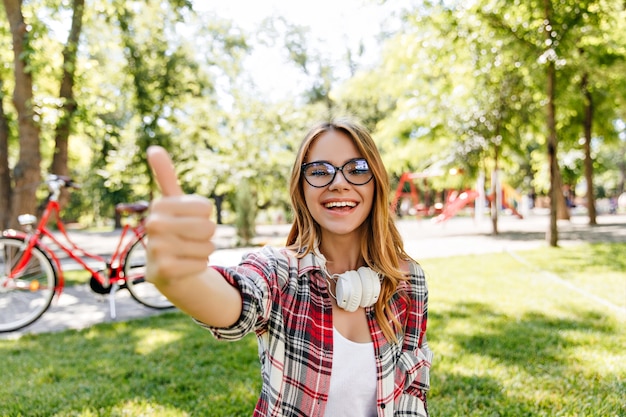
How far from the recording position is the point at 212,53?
17188 millimetres

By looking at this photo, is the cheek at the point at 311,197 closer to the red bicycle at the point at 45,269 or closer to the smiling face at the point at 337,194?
the smiling face at the point at 337,194

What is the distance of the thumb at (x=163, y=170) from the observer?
0.85 m

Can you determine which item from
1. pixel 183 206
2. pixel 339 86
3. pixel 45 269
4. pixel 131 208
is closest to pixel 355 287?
pixel 183 206

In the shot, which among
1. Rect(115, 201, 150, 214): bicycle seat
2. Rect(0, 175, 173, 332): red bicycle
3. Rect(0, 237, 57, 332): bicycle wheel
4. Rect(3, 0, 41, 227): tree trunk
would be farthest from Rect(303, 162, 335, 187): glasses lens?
Rect(3, 0, 41, 227): tree trunk

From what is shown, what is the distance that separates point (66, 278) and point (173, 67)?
9256mm

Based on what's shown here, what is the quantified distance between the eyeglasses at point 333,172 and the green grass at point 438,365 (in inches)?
67.6

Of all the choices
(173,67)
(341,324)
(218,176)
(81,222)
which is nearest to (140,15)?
(173,67)

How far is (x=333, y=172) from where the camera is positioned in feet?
5.22

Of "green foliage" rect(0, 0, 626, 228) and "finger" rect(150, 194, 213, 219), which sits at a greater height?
"green foliage" rect(0, 0, 626, 228)

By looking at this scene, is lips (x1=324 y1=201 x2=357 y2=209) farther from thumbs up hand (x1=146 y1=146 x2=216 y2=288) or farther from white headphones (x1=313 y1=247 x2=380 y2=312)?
thumbs up hand (x1=146 y1=146 x2=216 y2=288)

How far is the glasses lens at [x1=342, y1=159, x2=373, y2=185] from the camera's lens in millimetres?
1600

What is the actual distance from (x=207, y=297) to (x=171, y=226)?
0.93 feet

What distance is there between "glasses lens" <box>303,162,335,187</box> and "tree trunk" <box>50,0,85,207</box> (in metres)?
6.49

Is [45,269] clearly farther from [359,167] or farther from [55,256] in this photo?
[359,167]
